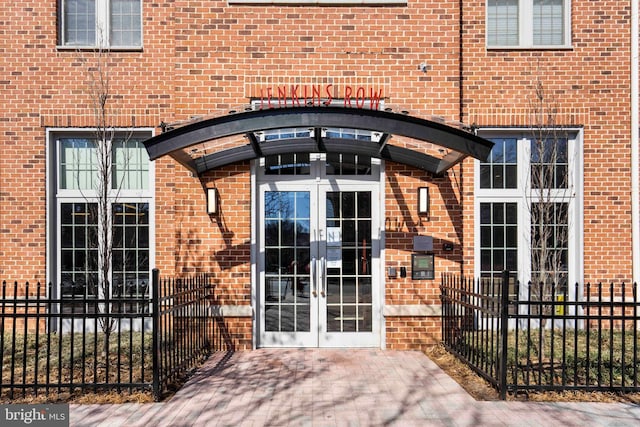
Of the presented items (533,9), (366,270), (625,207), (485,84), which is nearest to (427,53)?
(485,84)

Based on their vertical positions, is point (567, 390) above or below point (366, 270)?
below

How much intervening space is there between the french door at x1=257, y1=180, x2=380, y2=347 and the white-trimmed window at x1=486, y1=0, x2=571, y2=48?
345 cm

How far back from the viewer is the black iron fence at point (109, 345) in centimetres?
550

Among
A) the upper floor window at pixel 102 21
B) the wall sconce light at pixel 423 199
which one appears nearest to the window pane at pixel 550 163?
the wall sconce light at pixel 423 199

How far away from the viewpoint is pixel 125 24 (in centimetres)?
876

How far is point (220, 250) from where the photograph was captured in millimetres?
7879

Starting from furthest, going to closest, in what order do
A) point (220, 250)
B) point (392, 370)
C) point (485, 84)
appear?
point (485, 84) < point (220, 250) < point (392, 370)

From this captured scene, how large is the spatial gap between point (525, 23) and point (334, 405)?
22.8 feet

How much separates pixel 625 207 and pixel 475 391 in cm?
472

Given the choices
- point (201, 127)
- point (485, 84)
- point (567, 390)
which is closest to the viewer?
point (567, 390)

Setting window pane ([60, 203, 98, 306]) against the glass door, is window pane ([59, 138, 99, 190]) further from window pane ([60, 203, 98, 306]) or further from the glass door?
the glass door

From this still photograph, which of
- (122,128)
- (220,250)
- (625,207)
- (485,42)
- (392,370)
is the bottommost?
(392,370)

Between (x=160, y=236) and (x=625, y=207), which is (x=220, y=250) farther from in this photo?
(x=625, y=207)

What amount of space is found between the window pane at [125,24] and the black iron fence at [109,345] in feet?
14.1
